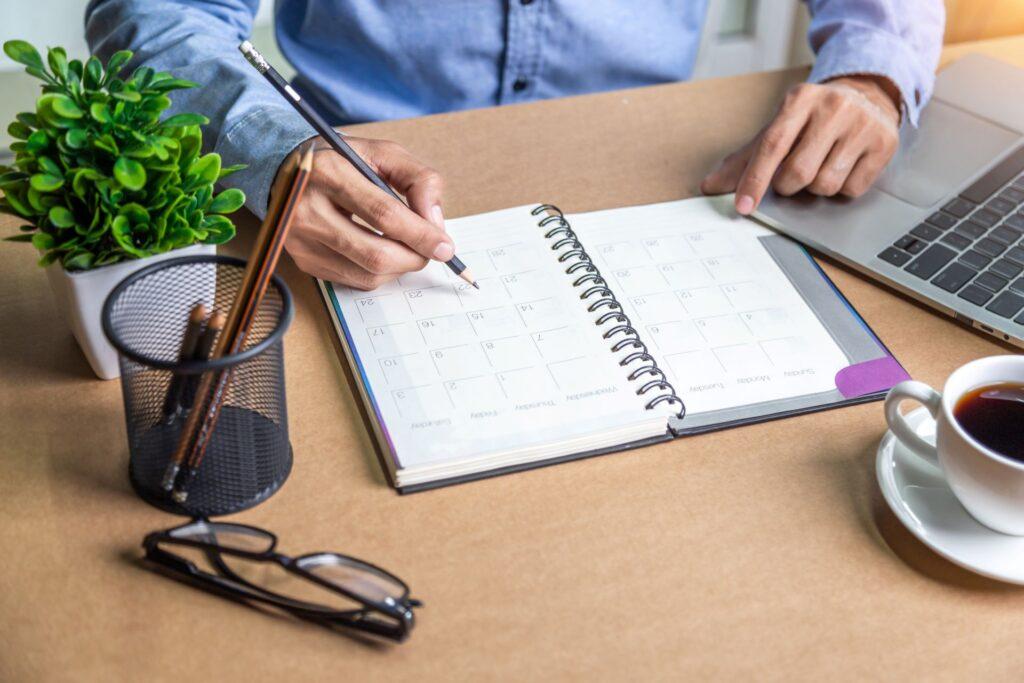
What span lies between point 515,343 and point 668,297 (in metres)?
0.16

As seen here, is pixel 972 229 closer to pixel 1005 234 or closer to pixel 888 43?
pixel 1005 234

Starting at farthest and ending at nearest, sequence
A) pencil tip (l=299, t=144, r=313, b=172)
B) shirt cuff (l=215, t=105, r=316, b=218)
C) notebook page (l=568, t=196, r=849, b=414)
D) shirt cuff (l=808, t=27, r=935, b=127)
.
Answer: shirt cuff (l=808, t=27, r=935, b=127) < shirt cuff (l=215, t=105, r=316, b=218) < notebook page (l=568, t=196, r=849, b=414) < pencil tip (l=299, t=144, r=313, b=172)

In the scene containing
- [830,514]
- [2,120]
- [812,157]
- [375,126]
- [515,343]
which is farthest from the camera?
[2,120]

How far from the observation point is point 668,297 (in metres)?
0.89

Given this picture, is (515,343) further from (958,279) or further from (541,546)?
(958,279)

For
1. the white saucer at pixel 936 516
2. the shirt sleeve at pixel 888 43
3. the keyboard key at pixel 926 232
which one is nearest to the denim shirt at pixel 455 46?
the shirt sleeve at pixel 888 43

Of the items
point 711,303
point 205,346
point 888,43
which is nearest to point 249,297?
point 205,346

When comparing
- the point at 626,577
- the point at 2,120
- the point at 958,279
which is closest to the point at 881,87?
the point at 958,279

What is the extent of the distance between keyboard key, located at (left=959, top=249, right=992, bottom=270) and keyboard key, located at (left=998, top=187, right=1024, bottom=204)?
117mm

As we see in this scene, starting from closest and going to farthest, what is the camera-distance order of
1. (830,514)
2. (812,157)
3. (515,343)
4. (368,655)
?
(368,655), (830,514), (515,343), (812,157)

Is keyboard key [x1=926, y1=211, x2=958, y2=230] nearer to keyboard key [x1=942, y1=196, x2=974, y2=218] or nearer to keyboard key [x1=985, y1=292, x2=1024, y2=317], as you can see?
keyboard key [x1=942, y1=196, x2=974, y2=218]

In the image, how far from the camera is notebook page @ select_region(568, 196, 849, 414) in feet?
2.68

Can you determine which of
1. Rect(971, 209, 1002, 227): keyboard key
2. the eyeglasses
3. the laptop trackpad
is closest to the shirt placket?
the laptop trackpad

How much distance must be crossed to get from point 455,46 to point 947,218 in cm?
65
